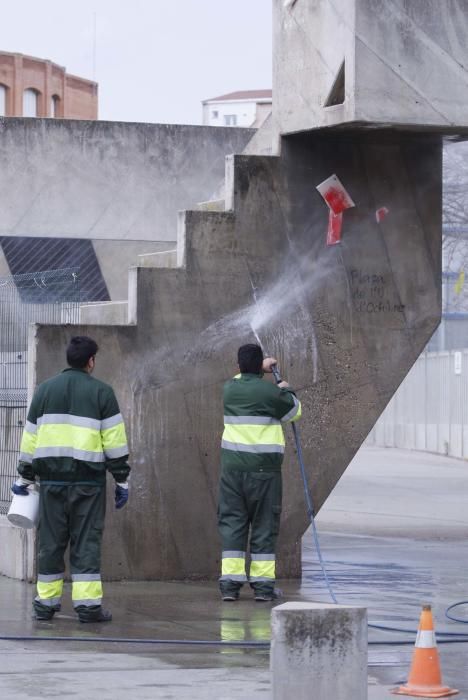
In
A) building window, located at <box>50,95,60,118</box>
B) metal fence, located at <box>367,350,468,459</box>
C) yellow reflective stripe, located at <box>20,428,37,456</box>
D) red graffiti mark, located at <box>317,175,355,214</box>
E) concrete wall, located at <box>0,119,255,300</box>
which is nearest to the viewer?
yellow reflective stripe, located at <box>20,428,37,456</box>

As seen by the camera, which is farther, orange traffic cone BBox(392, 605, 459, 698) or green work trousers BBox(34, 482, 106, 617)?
green work trousers BBox(34, 482, 106, 617)

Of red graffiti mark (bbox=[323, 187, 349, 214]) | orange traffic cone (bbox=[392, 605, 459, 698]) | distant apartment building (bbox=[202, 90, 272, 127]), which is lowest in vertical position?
orange traffic cone (bbox=[392, 605, 459, 698])

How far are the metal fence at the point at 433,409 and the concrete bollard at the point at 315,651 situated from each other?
1144 inches

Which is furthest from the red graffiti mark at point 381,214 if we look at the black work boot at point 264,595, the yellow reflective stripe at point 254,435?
the black work boot at point 264,595

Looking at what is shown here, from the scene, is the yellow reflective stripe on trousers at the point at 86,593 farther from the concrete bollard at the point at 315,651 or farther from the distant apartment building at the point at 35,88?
the distant apartment building at the point at 35,88

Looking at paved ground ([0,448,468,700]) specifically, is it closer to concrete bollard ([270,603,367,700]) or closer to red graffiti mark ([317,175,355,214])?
concrete bollard ([270,603,367,700])

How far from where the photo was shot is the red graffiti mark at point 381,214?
1224 centimetres

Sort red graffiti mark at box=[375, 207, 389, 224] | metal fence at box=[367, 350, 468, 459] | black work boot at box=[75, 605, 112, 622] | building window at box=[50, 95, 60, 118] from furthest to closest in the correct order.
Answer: building window at box=[50, 95, 60, 118] < metal fence at box=[367, 350, 468, 459] < red graffiti mark at box=[375, 207, 389, 224] < black work boot at box=[75, 605, 112, 622]

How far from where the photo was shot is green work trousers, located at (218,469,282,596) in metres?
10.6

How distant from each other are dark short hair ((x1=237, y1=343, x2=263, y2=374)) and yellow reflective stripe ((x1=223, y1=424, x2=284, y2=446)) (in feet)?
1.40

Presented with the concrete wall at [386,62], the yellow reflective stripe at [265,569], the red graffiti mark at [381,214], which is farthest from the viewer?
the red graffiti mark at [381,214]

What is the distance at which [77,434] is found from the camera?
961 cm

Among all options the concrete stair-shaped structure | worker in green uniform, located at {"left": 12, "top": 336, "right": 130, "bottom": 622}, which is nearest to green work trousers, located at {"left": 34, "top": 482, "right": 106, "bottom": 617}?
worker in green uniform, located at {"left": 12, "top": 336, "right": 130, "bottom": 622}

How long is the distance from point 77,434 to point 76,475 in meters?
0.27
